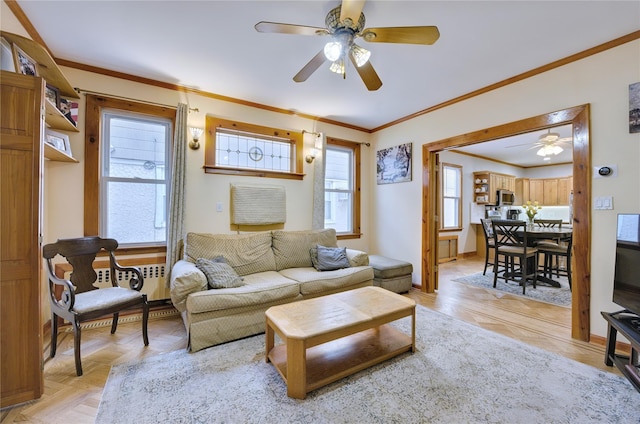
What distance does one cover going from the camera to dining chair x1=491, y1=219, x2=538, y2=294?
386cm

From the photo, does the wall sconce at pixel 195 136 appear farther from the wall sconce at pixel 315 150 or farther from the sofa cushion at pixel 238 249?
the wall sconce at pixel 315 150

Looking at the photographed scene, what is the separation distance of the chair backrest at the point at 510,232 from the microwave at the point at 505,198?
2.95m

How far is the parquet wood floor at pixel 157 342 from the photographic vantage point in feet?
5.20

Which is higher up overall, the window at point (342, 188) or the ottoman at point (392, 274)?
the window at point (342, 188)

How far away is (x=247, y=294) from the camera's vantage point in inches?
95.0

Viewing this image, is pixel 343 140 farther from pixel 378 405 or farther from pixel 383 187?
pixel 378 405

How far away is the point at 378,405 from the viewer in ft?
5.22

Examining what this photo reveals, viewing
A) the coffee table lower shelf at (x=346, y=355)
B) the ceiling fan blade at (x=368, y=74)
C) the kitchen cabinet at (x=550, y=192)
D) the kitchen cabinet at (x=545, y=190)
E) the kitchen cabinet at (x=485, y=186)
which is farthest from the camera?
the kitchen cabinet at (x=550, y=192)

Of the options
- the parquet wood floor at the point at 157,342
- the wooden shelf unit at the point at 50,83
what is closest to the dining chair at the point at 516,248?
the parquet wood floor at the point at 157,342

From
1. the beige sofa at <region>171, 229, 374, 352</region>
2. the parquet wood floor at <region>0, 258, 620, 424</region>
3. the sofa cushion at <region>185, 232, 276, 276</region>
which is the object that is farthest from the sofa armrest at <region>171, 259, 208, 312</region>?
the sofa cushion at <region>185, 232, 276, 276</region>

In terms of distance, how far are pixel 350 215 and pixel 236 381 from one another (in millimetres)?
3305

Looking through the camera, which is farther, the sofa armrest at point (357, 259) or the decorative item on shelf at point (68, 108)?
the sofa armrest at point (357, 259)

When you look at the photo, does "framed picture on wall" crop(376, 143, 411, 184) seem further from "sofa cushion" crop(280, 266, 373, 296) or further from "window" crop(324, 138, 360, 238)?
"sofa cushion" crop(280, 266, 373, 296)

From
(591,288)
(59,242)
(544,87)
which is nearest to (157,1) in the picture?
(59,242)
